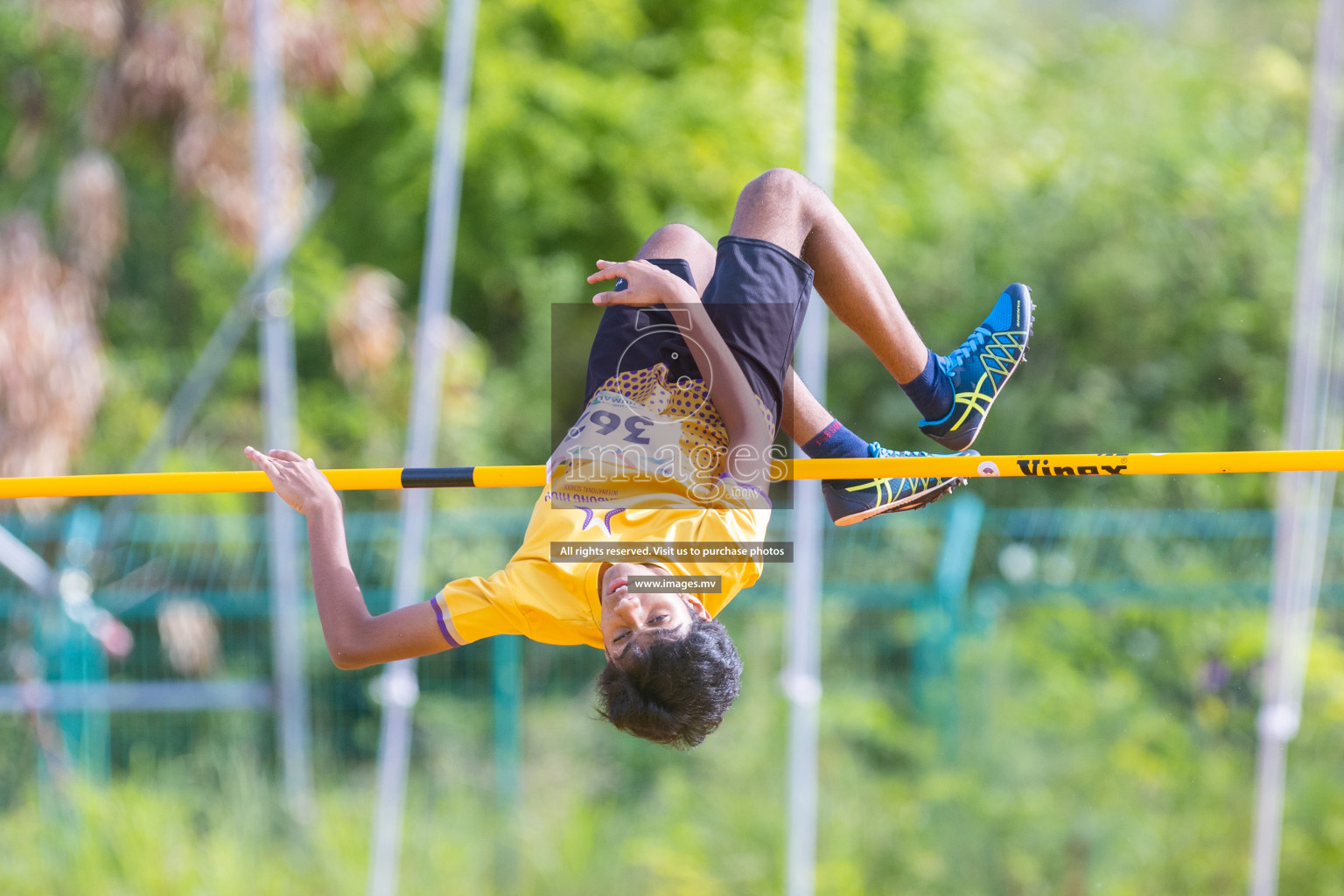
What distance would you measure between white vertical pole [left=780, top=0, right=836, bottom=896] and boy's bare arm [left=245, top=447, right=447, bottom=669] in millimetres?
2041

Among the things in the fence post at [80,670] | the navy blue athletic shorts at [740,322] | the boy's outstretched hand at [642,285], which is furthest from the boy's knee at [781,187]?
the fence post at [80,670]

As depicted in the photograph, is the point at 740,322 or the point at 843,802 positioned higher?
the point at 740,322

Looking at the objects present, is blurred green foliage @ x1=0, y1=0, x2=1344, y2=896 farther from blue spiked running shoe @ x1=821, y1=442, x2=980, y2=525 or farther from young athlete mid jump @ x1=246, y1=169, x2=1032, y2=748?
young athlete mid jump @ x1=246, y1=169, x2=1032, y2=748

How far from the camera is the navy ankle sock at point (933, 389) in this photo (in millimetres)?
3160

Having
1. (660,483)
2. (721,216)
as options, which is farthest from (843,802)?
(721,216)

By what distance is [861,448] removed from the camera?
3221 mm

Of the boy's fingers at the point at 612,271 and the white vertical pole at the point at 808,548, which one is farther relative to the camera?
the white vertical pole at the point at 808,548

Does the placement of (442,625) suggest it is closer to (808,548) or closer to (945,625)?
(808,548)

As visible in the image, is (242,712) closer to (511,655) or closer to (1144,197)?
(511,655)

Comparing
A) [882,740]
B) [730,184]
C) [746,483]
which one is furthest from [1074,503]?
[746,483]

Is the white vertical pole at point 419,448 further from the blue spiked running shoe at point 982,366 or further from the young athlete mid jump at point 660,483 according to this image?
the blue spiked running shoe at point 982,366

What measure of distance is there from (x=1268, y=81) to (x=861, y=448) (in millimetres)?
8355

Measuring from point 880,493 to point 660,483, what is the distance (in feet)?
2.06

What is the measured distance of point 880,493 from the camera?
322 cm
